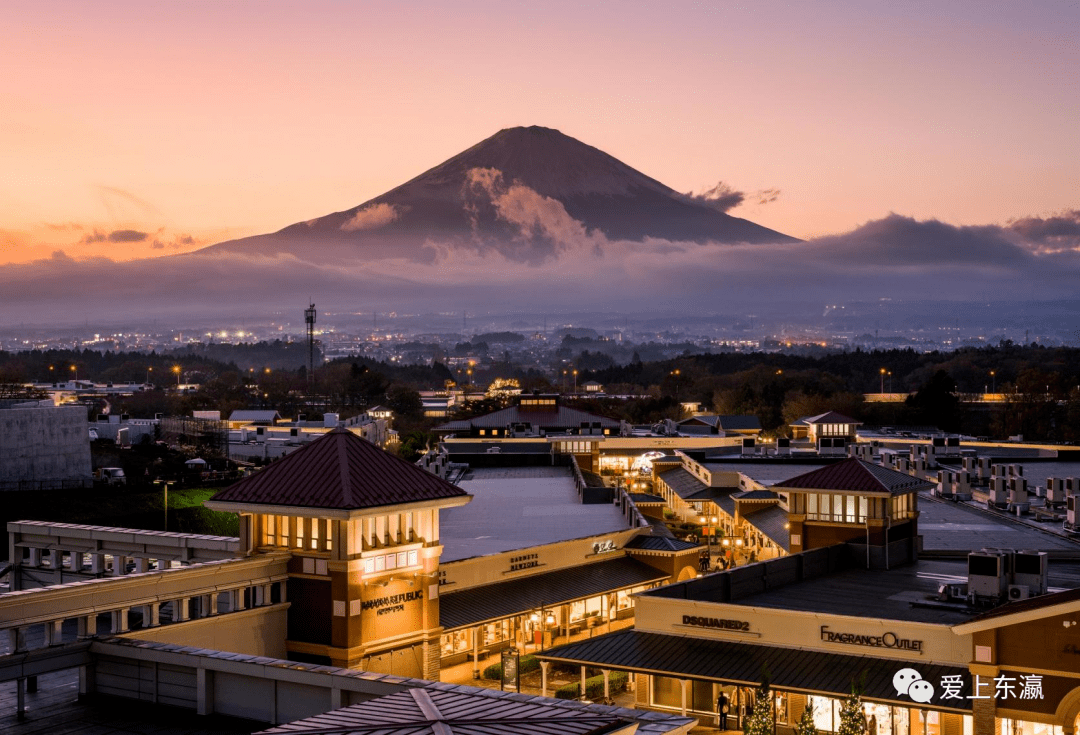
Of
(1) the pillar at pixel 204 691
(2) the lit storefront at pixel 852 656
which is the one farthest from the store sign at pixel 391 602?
(1) the pillar at pixel 204 691

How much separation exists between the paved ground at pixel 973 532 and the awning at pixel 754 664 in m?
17.1

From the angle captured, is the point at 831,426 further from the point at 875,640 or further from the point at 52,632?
the point at 52,632

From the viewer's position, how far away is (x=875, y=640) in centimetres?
3425

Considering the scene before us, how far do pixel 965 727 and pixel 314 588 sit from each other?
18.0 meters

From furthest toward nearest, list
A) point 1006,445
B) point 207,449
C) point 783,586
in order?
point 207,449 < point 1006,445 < point 783,586

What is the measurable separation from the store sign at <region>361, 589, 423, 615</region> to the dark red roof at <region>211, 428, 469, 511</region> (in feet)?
9.54

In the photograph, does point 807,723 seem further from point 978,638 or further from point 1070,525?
point 1070,525

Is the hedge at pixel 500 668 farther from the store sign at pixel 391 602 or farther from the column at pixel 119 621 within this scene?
the column at pixel 119 621

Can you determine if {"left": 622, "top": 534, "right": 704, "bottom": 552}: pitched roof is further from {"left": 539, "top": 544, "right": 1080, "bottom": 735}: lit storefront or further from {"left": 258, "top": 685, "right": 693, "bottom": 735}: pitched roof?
{"left": 258, "top": 685, "right": 693, "bottom": 735}: pitched roof

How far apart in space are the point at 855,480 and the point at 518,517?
23153mm

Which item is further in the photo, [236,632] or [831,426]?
[831,426]

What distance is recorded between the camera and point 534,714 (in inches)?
698

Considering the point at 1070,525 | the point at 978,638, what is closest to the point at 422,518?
the point at 978,638

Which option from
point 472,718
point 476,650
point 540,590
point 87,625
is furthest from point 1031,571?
point 87,625
